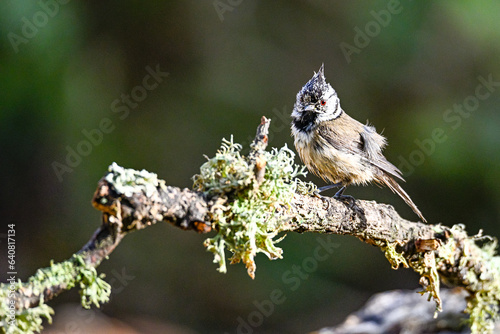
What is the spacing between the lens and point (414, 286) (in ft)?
20.3

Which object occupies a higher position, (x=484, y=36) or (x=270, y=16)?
(x=484, y=36)

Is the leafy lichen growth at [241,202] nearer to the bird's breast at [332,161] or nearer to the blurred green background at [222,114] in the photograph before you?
the bird's breast at [332,161]

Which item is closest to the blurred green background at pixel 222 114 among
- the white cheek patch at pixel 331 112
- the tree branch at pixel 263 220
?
the white cheek patch at pixel 331 112

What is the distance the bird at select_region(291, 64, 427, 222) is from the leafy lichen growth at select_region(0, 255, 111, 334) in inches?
74.9

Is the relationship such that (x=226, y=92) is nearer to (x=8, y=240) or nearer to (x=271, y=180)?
(x=8, y=240)

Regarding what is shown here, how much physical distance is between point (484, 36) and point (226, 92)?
10.3ft

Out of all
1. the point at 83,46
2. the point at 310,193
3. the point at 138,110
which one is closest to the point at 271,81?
the point at 138,110

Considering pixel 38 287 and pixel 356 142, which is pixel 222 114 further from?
pixel 38 287

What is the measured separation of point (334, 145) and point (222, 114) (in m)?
3.19

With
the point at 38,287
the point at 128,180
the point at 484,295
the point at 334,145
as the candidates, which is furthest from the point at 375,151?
the point at 38,287

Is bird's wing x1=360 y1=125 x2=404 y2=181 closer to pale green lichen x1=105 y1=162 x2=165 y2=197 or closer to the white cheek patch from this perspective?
the white cheek patch

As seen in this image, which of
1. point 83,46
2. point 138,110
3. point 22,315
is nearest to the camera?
point 22,315

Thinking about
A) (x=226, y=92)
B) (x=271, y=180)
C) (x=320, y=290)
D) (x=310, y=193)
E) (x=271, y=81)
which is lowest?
(x=271, y=180)

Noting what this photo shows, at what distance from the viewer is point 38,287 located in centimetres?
147
